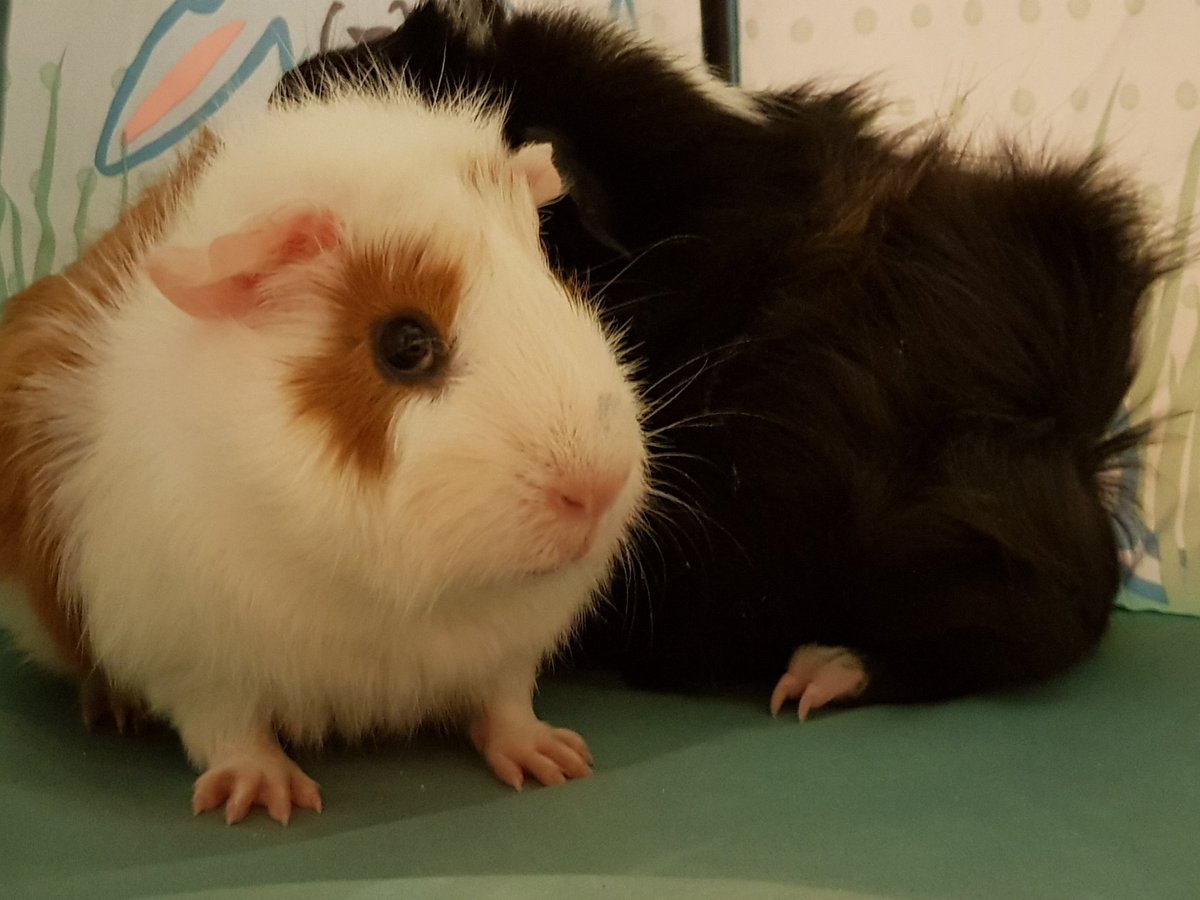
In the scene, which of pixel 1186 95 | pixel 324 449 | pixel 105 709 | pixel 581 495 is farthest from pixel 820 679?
pixel 1186 95

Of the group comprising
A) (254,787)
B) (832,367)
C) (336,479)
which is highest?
(336,479)

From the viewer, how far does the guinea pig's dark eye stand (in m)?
0.67

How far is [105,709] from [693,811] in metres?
0.56

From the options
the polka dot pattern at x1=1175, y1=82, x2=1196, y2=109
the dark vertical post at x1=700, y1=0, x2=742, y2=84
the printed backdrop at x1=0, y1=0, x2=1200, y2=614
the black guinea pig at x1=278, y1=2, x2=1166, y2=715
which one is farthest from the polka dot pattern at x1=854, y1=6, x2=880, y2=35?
the black guinea pig at x1=278, y1=2, x2=1166, y2=715

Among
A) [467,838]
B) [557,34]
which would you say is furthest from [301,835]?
[557,34]

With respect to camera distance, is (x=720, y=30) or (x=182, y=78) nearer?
(x=182, y=78)

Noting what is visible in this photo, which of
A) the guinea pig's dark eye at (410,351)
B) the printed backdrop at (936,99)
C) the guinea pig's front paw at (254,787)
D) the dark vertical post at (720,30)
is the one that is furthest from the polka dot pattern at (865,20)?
the guinea pig's front paw at (254,787)

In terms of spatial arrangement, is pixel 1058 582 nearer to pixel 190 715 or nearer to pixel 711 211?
pixel 711 211

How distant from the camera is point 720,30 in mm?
1721

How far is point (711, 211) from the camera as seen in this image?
1.04 meters

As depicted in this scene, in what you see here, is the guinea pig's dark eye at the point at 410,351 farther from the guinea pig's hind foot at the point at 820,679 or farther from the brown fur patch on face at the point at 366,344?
the guinea pig's hind foot at the point at 820,679

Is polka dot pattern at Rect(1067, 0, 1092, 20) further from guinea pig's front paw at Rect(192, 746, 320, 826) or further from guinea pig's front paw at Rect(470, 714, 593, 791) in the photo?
guinea pig's front paw at Rect(192, 746, 320, 826)

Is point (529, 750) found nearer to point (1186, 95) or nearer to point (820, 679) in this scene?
point (820, 679)

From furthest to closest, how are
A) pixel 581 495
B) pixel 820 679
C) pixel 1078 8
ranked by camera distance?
pixel 1078 8, pixel 820 679, pixel 581 495
